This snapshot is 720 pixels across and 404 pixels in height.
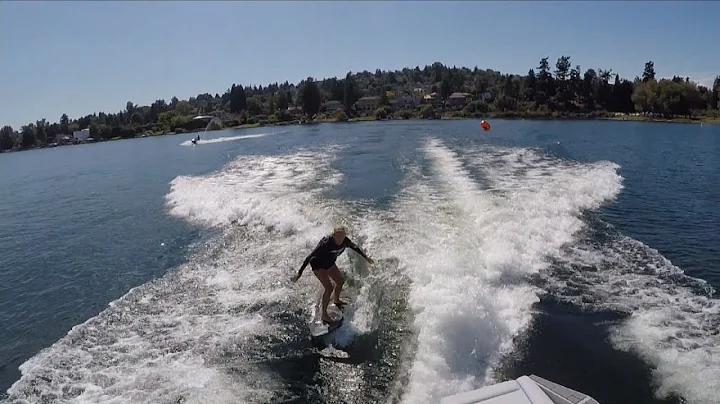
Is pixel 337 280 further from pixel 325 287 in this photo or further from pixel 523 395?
pixel 523 395

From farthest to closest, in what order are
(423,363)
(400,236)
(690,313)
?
(400,236) → (690,313) → (423,363)

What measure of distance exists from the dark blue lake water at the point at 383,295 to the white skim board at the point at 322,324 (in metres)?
0.19

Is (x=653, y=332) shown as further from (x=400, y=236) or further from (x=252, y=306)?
(x=252, y=306)

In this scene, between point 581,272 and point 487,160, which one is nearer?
point 581,272

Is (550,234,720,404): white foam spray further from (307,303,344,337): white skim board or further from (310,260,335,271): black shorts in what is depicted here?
(310,260,335,271): black shorts

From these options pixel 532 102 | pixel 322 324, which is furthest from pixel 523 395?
A: pixel 532 102

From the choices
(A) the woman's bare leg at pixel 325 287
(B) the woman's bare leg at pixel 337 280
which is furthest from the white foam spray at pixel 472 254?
(A) the woman's bare leg at pixel 325 287

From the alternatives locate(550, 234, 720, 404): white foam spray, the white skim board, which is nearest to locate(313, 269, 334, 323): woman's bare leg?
the white skim board

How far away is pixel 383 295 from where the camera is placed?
398 inches

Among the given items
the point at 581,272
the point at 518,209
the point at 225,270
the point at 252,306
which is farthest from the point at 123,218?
the point at 581,272

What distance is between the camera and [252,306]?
10.2 m

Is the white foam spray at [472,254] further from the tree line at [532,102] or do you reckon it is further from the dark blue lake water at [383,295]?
the tree line at [532,102]

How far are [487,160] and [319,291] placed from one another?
19281mm

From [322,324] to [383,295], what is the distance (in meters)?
1.66
